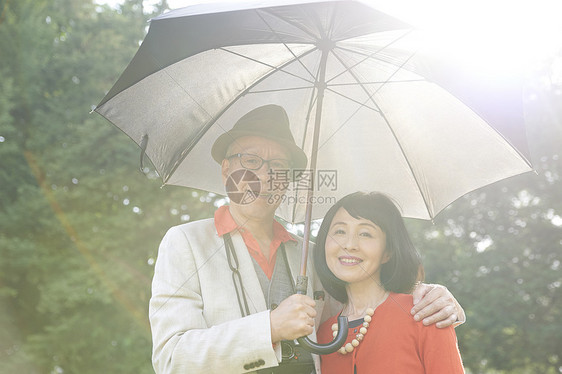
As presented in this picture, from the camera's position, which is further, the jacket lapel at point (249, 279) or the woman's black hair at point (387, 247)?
the woman's black hair at point (387, 247)

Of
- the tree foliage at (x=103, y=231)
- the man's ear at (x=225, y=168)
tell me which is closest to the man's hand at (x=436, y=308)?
the man's ear at (x=225, y=168)

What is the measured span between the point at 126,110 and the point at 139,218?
11854 millimetres

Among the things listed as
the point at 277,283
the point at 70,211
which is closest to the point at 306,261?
the point at 277,283

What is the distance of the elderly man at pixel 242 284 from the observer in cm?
212

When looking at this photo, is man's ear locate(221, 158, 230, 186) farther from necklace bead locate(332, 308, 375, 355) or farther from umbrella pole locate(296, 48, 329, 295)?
necklace bead locate(332, 308, 375, 355)

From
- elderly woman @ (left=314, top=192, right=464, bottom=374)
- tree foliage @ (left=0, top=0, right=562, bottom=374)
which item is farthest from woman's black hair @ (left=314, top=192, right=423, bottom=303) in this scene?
tree foliage @ (left=0, top=0, right=562, bottom=374)

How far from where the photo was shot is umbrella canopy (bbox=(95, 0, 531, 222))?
232cm

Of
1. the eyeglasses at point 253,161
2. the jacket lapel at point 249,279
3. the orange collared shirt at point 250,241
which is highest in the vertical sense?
the eyeglasses at point 253,161

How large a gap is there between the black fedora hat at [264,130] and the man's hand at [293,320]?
0.96 m

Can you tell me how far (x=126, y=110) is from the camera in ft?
9.00

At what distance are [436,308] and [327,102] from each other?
1.31 meters

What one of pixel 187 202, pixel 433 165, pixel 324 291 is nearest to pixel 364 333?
pixel 324 291

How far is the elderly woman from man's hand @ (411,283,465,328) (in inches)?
1.7

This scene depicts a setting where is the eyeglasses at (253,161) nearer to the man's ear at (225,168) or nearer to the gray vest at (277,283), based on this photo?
the man's ear at (225,168)
